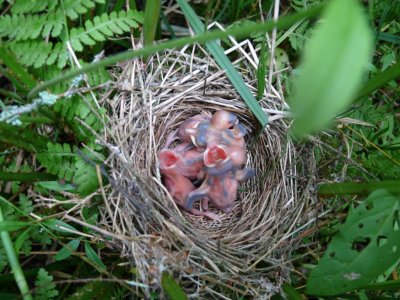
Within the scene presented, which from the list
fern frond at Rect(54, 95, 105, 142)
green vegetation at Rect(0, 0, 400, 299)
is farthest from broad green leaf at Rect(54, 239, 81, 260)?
fern frond at Rect(54, 95, 105, 142)

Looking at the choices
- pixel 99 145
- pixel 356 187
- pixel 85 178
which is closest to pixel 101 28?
pixel 99 145

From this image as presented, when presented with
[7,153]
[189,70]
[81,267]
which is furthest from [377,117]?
[7,153]

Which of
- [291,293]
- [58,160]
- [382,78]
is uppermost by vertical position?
[382,78]

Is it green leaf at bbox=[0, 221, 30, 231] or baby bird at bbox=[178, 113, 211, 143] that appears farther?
baby bird at bbox=[178, 113, 211, 143]

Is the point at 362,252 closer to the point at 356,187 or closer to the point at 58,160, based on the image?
the point at 356,187

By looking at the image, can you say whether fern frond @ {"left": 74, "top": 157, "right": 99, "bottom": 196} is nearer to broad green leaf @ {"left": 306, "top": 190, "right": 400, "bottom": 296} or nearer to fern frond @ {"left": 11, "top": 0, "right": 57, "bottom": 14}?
fern frond @ {"left": 11, "top": 0, "right": 57, "bottom": 14}

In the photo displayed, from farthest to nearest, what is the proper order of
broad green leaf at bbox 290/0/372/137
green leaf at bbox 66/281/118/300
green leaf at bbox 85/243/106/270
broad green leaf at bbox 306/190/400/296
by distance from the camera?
green leaf at bbox 85/243/106/270, green leaf at bbox 66/281/118/300, broad green leaf at bbox 306/190/400/296, broad green leaf at bbox 290/0/372/137

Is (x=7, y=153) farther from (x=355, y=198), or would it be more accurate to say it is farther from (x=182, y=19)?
(x=355, y=198)
